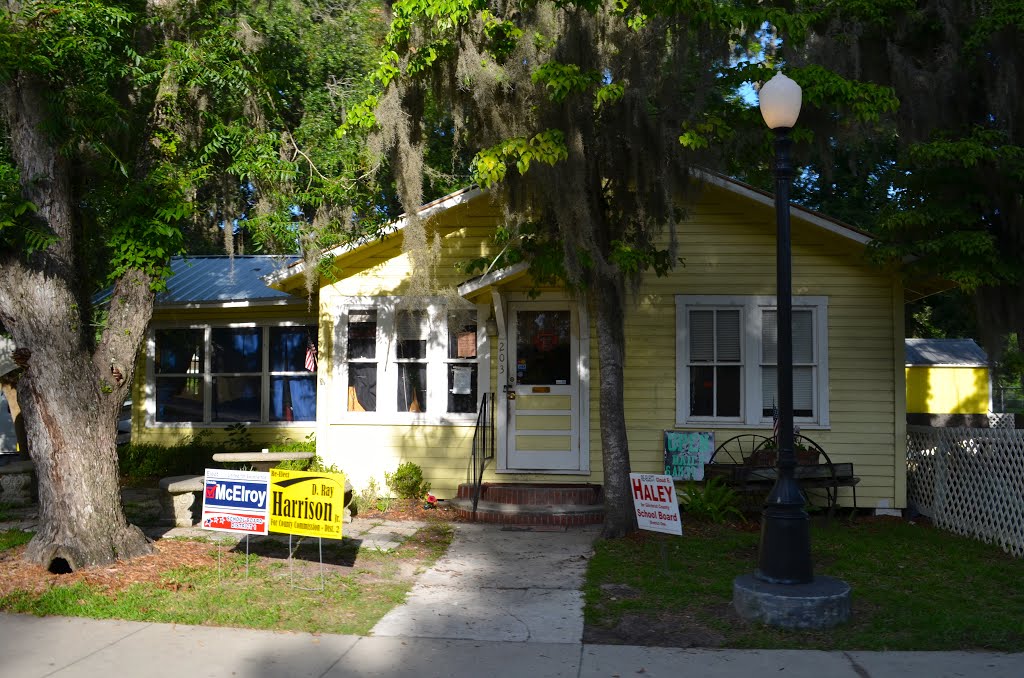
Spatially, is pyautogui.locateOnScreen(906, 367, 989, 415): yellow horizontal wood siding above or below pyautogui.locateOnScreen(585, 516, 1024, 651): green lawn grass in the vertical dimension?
above

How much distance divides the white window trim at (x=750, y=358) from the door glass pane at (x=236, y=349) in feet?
22.7

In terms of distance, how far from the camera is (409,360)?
11.7 metres

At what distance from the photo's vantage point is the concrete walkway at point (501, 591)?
21.8ft

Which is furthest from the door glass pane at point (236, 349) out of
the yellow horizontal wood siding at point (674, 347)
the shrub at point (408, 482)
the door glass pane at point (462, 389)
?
the door glass pane at point (462, 389)

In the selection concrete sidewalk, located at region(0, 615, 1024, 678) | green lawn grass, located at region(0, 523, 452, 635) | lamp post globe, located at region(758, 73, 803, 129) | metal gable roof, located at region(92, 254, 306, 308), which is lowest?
concrete sidewalk, located at region(0, 615, 1024, 678)

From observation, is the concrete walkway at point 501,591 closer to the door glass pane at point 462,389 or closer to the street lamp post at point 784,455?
the street lamp post at point 784,455

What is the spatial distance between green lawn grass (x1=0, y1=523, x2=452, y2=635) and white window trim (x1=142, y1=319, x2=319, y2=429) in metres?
5.78

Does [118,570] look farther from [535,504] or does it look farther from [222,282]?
[222,282]

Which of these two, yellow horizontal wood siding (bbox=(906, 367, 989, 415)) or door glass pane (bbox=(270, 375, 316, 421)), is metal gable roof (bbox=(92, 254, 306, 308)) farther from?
yellow horizontal wood siding (bbox=(906, 367, 989, 415))

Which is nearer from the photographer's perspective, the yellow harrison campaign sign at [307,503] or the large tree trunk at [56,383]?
the yellow harrison campaign sign at [307,503]

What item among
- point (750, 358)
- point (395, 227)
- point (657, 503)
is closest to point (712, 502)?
point (750, 358)

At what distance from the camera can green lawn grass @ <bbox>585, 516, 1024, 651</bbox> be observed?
6402 mm

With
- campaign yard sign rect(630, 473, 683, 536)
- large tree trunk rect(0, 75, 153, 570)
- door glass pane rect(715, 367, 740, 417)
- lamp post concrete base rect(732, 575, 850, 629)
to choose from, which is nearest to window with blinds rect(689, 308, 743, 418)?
door glass pane rect(715, 367, 740, 417)

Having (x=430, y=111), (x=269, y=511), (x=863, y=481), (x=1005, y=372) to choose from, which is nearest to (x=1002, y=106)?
(x=1005, y=372)
